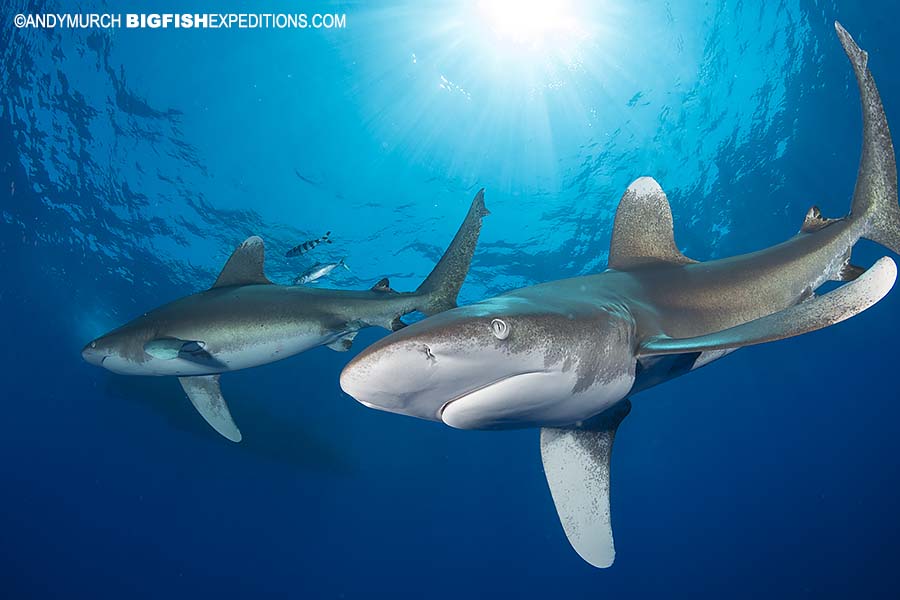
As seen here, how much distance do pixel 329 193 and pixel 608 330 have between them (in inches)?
643

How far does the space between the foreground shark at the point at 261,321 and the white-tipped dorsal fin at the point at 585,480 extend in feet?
5.80

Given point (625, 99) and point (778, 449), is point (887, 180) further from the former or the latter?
point (778, 449)

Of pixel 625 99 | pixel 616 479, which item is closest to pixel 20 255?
pixel 625 99

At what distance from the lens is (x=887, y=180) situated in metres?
4.27

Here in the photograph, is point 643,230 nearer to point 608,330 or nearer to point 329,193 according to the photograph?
point 608,330

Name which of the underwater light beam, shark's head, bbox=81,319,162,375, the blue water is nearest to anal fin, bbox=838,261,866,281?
shark's head, bbox=81,319,162,375

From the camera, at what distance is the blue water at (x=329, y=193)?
1372cm

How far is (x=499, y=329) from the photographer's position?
187 cm

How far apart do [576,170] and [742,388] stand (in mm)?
32642

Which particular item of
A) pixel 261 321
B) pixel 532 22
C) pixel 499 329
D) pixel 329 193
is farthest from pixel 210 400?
pixel 532 22

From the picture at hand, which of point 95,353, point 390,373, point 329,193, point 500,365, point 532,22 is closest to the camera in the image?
point 390,373

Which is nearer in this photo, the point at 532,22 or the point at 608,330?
the point at 608,330

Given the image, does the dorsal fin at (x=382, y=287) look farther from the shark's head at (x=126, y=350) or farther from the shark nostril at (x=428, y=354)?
the shark nostril at (x=428, y=354)

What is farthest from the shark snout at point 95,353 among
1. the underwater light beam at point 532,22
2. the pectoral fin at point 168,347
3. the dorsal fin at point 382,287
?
the underwater light beam at point 532,22
